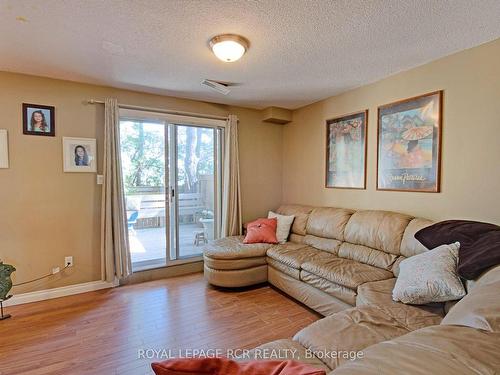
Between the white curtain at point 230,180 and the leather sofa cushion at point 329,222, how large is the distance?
114 centimetres

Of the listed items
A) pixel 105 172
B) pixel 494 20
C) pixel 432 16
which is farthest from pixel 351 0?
pixel 105 172

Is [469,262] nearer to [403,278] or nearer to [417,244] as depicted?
[403,278]

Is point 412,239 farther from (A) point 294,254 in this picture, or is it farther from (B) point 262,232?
(B) point 262,232

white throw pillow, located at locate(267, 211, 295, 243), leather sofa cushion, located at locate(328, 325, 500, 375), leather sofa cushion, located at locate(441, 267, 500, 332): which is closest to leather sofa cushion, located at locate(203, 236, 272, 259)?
white throw pillow, located at locate(267, 211, 295, 243)

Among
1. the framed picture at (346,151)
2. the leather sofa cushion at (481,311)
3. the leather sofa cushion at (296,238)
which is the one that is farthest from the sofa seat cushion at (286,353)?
the framed picture at (346,151)

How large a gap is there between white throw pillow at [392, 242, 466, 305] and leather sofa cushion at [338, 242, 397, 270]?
1.85 ft

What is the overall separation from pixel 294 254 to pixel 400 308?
1.35m

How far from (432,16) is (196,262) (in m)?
3.70

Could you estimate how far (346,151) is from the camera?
350 centimetres

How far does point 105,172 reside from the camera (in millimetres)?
3188

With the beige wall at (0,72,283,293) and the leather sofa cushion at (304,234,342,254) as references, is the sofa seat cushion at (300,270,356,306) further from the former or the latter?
the beige wall at (0,72,283,293)

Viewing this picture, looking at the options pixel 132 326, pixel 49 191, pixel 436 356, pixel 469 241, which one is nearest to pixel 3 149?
pixel 49 191

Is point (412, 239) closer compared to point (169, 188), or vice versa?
point (412, 239)

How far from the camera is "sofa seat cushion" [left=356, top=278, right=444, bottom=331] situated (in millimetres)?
1643
